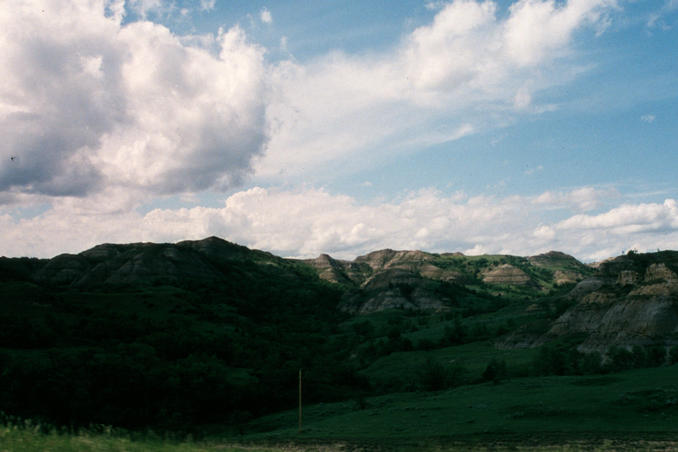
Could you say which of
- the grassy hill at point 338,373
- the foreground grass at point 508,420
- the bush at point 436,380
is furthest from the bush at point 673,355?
the bush at point 436,380

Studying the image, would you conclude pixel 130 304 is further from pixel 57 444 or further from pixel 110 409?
pixel 57 444

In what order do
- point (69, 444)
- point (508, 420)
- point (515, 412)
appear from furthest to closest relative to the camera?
1. point (515, 412)
2. point (508, 420)
3. point (69, 444)

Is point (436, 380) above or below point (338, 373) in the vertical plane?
above

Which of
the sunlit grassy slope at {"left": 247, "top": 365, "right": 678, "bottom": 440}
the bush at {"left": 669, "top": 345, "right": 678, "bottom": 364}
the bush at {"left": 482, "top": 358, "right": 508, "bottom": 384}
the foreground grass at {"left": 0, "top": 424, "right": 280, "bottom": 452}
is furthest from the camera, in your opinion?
the bush at {"left": 482, "top": 358, "right": 508, "bottom": 384}

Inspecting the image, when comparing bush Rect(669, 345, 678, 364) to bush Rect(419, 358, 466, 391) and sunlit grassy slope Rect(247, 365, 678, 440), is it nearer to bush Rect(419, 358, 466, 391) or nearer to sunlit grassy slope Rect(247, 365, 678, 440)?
sunlit grassy slope Rect(247, 365, 678, 440)

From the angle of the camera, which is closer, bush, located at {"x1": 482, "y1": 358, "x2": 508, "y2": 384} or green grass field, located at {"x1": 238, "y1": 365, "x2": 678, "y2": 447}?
green grass field, located at {"x1": 238, "y1": 365, "x2": 678, "y2": 447}

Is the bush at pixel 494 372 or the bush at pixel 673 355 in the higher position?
the bush at pixel 673 355

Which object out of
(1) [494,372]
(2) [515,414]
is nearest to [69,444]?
(2) [515,414]

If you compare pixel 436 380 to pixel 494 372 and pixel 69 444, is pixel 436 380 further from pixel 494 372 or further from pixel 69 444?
pixel 69 444

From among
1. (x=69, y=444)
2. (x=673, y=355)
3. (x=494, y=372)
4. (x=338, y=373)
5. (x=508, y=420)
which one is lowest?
(x=338, y=373)

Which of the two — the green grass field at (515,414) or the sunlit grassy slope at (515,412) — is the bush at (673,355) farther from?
the sunlit grassy slope at (515,412)

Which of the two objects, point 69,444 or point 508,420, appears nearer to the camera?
point 69,444

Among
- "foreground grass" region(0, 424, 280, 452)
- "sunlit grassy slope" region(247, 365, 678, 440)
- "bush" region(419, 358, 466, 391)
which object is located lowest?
"bush" region(419, 358, 466, 391)

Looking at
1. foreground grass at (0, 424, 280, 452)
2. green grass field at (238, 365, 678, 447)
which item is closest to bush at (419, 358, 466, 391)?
green grass field at (238, 365, 678, 447)
